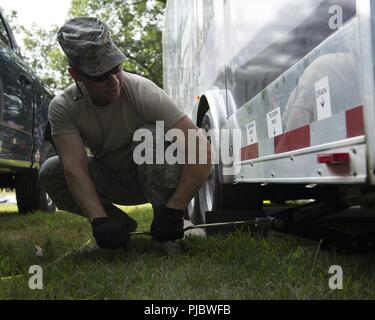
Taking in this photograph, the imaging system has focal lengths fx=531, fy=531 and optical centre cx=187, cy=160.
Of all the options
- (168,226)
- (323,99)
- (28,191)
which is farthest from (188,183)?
(28,191)

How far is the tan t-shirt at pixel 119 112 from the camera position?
109 inches

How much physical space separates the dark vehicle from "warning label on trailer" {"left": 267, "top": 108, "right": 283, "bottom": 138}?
96.7 inches

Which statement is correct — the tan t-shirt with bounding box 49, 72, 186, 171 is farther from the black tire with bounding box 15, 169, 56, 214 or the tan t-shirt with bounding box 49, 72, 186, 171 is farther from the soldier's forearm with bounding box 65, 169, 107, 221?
the black tire with bounding box 15, 169, 56, 214

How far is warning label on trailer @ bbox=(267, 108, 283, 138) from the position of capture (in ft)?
8.06

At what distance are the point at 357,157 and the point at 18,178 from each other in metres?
5.07

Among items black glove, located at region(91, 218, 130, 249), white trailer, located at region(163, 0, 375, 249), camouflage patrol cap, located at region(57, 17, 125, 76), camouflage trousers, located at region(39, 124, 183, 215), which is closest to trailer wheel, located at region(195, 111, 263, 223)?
white trailer, located at region(163, 0, 375, 249)

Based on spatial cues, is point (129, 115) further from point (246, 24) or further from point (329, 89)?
point (329, 89)

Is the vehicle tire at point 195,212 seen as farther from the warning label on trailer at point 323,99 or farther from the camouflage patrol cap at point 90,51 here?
the warning label on trailer at point 323,99

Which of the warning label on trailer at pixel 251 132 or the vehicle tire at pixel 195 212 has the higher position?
the warning label on trailer at pixel 251 132

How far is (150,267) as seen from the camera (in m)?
2.44

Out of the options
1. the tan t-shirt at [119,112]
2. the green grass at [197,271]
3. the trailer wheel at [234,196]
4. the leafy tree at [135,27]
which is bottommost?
the green grass at [197,271]

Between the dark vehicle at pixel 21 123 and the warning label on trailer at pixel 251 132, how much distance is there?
2190 millimetres

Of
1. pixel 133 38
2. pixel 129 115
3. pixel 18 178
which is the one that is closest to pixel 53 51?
pixel 133 38

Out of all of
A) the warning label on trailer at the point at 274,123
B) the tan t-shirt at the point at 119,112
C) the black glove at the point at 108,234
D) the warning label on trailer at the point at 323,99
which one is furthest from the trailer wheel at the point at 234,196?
the warning label on trailer at the point at 323,99
